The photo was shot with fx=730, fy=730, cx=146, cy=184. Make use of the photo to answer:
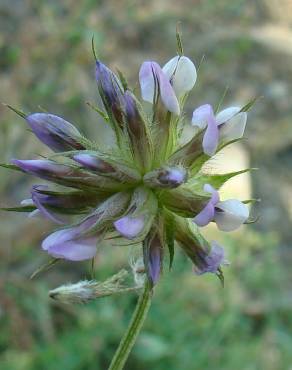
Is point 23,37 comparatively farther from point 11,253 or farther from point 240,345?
point 240,345

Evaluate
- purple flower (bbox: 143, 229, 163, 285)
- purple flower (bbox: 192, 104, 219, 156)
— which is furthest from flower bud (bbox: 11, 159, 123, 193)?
purple flower (bbox: 192, 104, 219, 156)

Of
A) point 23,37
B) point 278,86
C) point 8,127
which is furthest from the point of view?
point 278,86

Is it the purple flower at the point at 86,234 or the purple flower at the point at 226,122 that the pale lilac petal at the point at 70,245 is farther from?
the purple flower at the point at 226,122

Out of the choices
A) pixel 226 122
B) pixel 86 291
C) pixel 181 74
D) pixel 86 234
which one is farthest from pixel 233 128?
pixel 86 291

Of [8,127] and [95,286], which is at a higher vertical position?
[8,127]

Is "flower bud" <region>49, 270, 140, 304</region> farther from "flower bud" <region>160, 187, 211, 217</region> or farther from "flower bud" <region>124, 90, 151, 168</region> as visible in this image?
"flower bud" <region>124, 90, 151, 168</region>

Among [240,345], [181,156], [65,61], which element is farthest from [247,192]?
[181,156]

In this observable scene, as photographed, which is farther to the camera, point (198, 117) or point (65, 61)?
point (65, 61)
